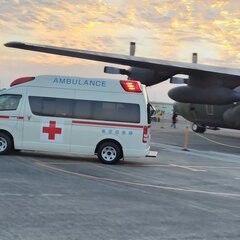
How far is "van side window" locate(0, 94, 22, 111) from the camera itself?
48.9 feet

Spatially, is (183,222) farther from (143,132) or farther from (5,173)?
(143,132)

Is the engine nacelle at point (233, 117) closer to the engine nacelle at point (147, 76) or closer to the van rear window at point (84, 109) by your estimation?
the engine nacelle at point (147, 76)

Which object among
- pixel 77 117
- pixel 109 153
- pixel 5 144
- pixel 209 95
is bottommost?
pixel 109 153

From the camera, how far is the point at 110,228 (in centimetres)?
655

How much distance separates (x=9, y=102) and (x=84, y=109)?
2.47m

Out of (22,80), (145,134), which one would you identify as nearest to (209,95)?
(145,134)

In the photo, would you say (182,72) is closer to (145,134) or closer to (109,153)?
(145,134)

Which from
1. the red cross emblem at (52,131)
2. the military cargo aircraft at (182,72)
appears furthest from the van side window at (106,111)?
the military cargo aircraft at (182,72)

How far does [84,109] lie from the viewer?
14.8 meters

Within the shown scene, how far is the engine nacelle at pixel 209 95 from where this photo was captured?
73.6 ft

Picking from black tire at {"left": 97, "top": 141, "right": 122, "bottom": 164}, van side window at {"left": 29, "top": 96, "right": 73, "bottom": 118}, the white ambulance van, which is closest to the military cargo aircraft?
the white ambulance van

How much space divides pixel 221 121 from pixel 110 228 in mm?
23643

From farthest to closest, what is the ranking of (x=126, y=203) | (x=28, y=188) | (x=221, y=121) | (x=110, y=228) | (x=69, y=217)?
(x=221, y=121)
(x=28, y=188)
(x=126, y=203)
(x=69, y=217)
(x=110, y=228)

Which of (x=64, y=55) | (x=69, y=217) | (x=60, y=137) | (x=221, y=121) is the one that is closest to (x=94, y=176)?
(x=60, y=137)
